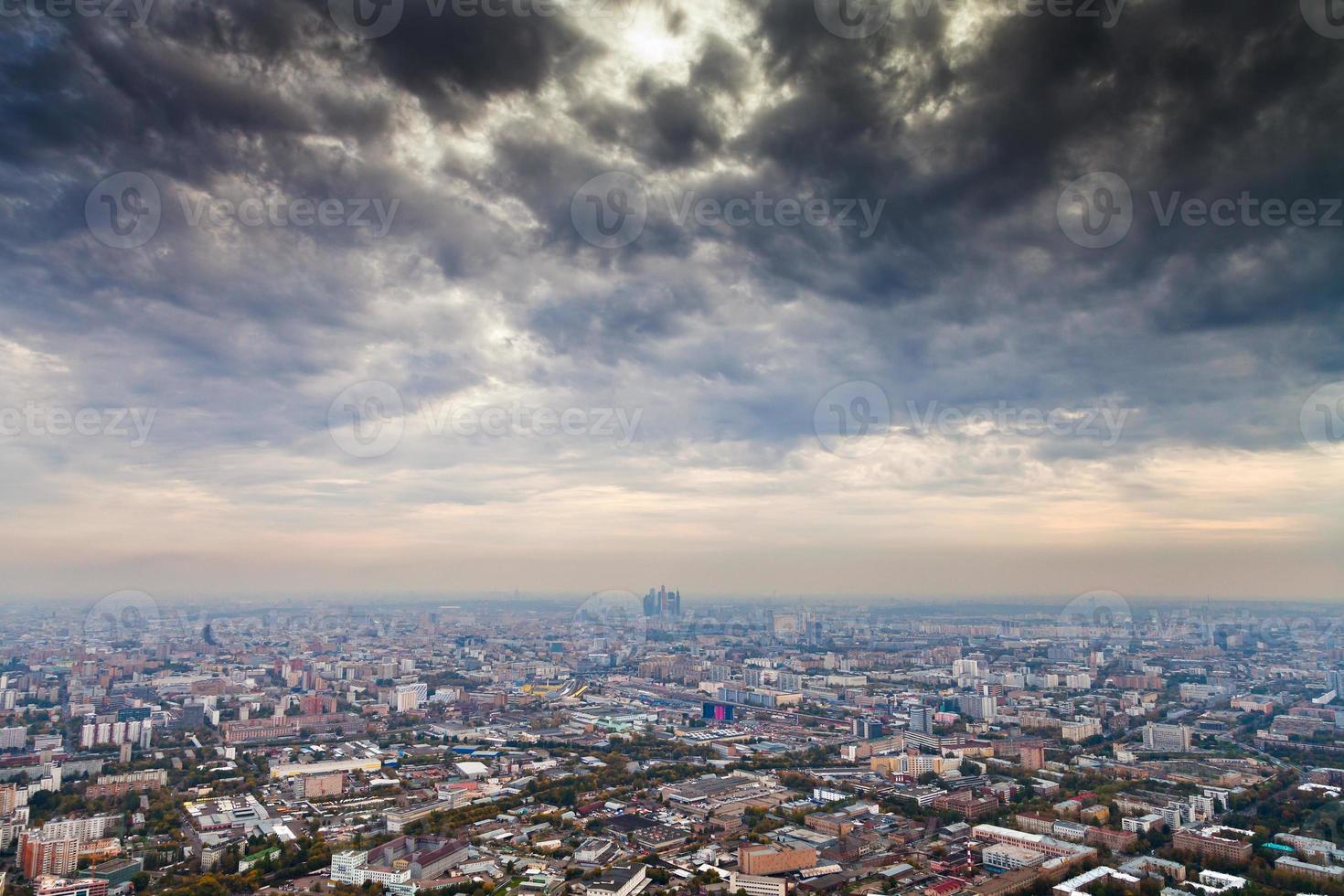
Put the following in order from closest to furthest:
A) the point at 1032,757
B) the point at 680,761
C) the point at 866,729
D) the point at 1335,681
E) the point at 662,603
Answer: the point at 1032,757 → the point at 680,761 → the point at 866,729 → the point at 1335,681 → the point at 662,603

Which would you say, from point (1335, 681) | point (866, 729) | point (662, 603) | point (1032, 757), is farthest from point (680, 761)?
point (662, 603)

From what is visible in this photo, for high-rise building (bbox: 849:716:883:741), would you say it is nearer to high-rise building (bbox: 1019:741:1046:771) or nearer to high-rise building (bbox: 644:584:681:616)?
high-rise building (bbox: 1019:741:1046:771)

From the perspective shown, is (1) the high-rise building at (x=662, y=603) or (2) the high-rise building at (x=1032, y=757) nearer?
(2) the high-rise building at (x=1032, y=757)

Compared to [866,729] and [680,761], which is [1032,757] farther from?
[680,761]

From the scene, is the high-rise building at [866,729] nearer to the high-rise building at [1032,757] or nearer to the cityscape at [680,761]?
the cityscape at [680,761]

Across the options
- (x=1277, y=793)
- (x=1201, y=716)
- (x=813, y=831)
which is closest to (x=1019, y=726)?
(x=1201, y=716)

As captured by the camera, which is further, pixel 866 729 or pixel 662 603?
pixel 662 603

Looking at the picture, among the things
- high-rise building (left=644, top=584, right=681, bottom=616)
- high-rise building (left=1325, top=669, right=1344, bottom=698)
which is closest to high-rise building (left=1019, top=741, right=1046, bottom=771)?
high-rise building (left=1325, top=669, right=1344, bottom=698)

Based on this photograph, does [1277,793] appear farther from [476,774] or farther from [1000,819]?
[476,774]

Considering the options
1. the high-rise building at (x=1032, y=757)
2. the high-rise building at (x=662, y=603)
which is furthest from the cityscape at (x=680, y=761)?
the high-rise building at (x=662, y=603)

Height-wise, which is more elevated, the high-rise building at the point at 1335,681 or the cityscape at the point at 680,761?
the high-rise building at the point at 1335,681

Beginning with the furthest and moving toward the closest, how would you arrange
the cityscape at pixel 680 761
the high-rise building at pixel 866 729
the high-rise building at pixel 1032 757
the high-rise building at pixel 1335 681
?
1. the high-rise building at pixel 1335 681
2. the high-rise building at pixel 866 729
3. the high-rise building at pixel 1032 757
4. the cityscape at pixel 680 761
